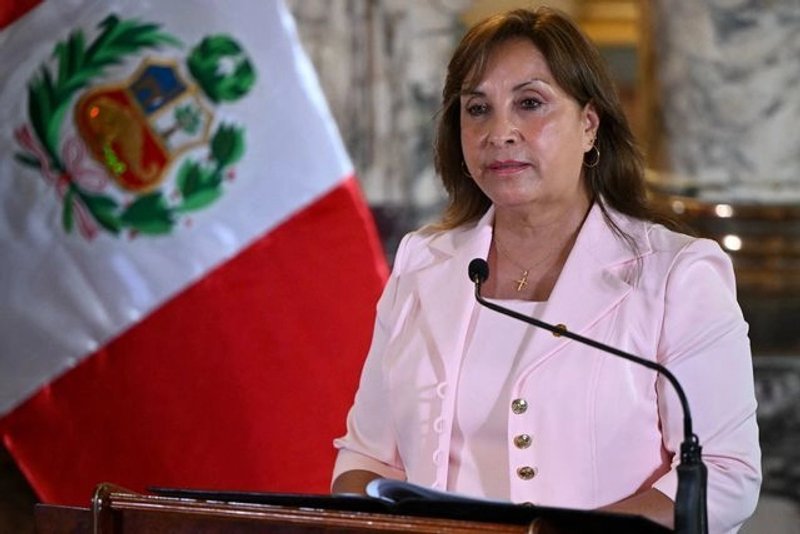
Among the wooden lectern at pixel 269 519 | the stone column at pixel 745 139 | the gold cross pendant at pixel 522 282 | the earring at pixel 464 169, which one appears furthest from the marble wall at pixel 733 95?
the wooden lectern at pixel 269 519

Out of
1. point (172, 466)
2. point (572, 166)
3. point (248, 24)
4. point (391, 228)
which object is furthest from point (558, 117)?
point (391, 228)

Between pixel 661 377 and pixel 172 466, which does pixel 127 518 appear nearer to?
pixel 661 377

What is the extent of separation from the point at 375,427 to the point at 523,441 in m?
0.33

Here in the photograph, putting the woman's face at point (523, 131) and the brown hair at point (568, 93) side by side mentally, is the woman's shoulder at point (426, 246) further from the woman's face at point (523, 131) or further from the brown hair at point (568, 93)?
the woman's face at point (523, 131)

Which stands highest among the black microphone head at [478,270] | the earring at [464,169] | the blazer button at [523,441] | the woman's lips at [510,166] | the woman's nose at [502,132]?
the earring at [464,169]

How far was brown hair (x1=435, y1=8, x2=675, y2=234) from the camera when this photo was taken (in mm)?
2359

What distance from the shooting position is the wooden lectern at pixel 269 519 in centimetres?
167

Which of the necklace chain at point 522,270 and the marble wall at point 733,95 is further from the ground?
the marble wall at point 733,95

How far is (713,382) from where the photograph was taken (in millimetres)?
2180

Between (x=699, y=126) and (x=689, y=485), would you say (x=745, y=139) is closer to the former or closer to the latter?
(x=699, y=126)

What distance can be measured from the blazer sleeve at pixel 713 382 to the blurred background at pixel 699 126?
77.7 inches

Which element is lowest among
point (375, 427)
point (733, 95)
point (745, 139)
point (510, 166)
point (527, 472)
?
point (527, 472)

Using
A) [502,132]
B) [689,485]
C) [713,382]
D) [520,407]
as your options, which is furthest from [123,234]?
[689,485]

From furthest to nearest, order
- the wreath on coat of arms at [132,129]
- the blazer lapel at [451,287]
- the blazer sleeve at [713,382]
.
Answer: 1. the wreath on coat of arms at [132,129]
2. the blazer lapel at [451,287]
3. the blazer sleeve at [713,382]
